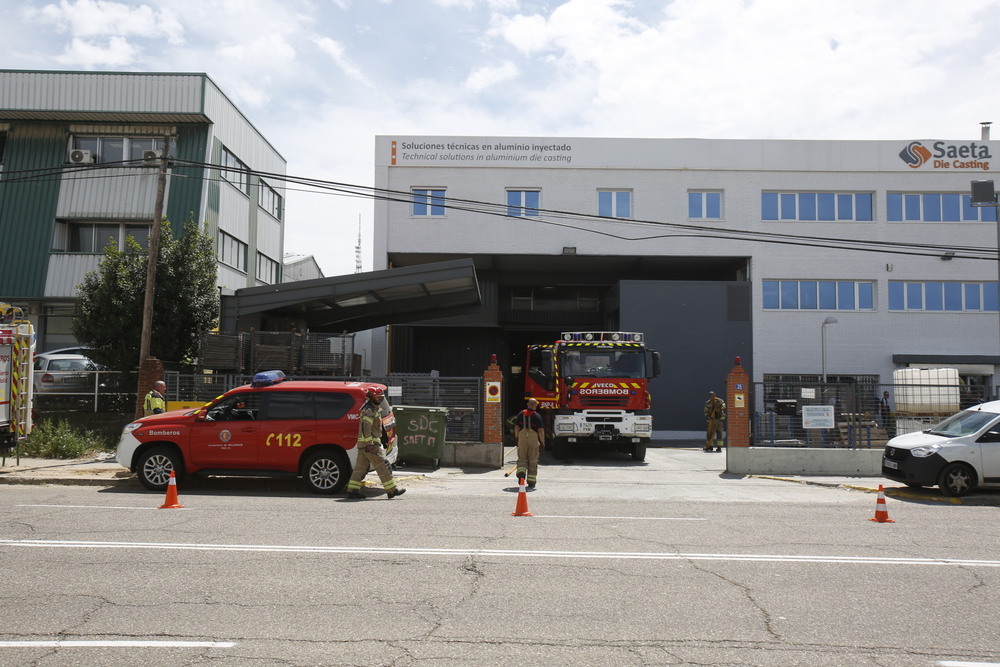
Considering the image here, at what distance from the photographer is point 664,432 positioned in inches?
1156

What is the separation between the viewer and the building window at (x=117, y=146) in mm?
27828

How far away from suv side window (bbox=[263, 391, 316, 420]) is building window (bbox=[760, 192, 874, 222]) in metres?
23.6

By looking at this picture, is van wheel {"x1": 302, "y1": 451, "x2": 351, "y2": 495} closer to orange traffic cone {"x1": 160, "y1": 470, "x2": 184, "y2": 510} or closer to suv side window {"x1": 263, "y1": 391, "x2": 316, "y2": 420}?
suv side window {"x1": 263, "y1": 391, "x2": 316, "y2": 420}

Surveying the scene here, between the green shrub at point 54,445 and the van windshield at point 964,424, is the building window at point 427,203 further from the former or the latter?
the van windshield at point 964,424

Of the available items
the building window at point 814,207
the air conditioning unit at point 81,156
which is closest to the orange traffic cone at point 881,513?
the building window at point 814,207

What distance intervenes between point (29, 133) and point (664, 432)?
2530 centimetres

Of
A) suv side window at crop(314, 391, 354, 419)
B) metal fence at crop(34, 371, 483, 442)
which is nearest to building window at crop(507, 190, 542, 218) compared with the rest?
metal fence at crop(34, 371, 483, 442)

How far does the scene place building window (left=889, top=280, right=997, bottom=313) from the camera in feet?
102

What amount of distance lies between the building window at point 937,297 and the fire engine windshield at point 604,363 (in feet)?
53.5

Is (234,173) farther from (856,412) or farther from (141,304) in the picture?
(856,412)

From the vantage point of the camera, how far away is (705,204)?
31188 mm

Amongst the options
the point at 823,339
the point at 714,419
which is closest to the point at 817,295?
the point at 823,339

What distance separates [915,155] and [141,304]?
28630 millimetres

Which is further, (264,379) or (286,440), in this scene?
(264,379)
